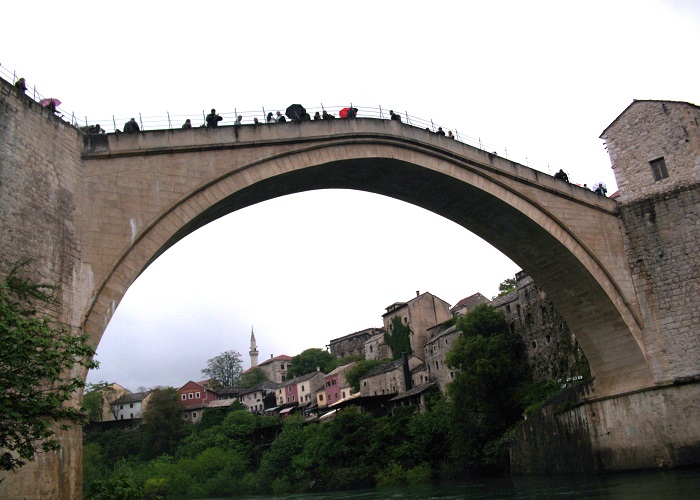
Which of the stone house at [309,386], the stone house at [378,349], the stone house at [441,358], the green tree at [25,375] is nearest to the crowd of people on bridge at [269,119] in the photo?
the green tree at [25,375]

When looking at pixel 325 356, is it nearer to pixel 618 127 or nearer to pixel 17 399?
pixel 618 127

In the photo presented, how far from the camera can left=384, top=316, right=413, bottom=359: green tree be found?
48500 mm

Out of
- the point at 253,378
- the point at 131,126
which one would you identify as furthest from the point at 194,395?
the point at 131,126

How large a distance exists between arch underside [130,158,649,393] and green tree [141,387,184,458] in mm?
42379

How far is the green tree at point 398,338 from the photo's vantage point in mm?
48500

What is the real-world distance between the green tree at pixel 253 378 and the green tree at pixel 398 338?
98.1ft

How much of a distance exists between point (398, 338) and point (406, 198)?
33.3 metres

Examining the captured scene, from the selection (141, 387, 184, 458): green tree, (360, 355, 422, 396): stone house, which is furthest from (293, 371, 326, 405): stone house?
(360, 355, 422, 396): stone house

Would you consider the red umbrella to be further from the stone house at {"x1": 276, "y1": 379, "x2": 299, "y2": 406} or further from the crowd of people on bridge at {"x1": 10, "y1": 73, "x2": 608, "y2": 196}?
the stone house at {"x1": 276, "y1": 379, "x2": 299, "y2": 406}

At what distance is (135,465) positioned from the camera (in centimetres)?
4888

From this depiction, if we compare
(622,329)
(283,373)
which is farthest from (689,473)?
(283,373)

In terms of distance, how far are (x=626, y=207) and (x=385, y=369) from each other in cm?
2786

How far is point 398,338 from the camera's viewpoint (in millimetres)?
49469

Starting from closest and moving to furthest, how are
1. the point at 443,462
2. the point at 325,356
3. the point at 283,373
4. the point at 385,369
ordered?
1. the point at 443,462
2. the point at 385,369
3. the point at 325,356
4. the point at 283,373
